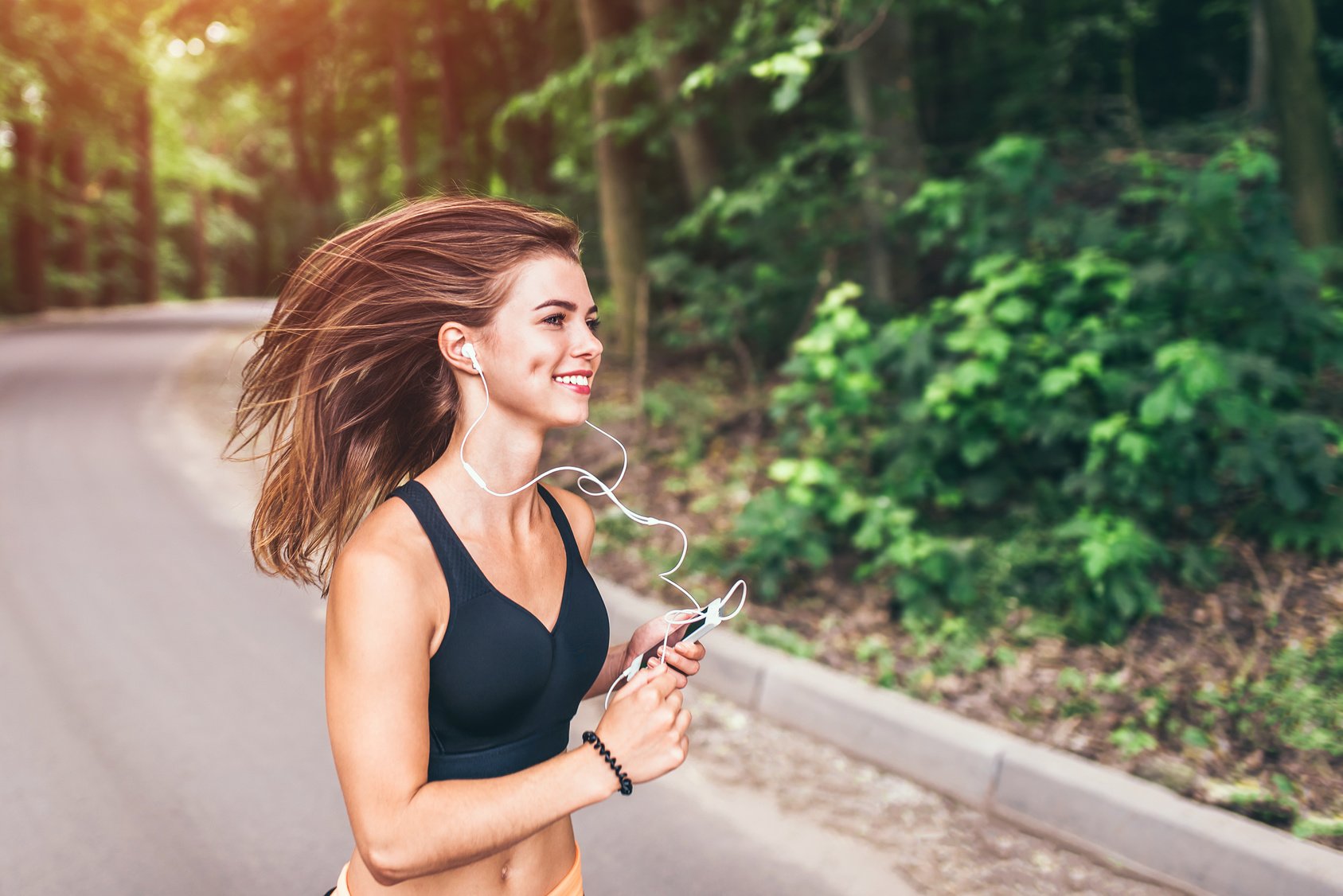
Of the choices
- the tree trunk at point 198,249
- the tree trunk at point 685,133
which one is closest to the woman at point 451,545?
the tree trunk at point 685,133

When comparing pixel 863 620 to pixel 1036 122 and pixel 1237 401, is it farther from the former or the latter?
pixel 1036 122

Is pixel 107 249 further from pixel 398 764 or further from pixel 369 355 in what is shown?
pixel 398 764

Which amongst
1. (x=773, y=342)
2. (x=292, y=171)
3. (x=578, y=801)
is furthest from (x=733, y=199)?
(x=292, y=171)

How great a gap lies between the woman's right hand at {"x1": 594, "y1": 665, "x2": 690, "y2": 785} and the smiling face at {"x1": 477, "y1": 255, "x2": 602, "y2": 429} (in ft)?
1.36

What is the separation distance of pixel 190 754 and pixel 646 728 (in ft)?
12.5

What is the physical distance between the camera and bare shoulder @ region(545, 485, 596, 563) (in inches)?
74.7

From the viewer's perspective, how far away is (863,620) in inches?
229

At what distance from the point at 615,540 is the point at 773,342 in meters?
2.68

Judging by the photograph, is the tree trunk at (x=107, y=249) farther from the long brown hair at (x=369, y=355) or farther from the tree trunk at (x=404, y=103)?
the long brown hair at (x=369, y=355)

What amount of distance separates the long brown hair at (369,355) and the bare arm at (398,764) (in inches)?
14.2

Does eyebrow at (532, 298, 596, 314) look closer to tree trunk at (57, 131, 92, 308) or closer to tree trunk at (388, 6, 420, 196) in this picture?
tree trunk at (388, 6, 420, 196)

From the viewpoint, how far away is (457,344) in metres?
1.60

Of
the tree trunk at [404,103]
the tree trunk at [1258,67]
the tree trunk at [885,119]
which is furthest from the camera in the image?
the tree trunk at [404,103]

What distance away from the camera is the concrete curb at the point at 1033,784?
334 centimetres
